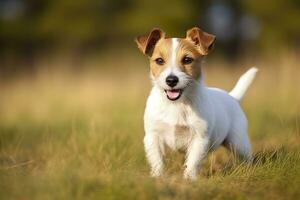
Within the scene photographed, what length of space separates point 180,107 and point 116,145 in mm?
1165

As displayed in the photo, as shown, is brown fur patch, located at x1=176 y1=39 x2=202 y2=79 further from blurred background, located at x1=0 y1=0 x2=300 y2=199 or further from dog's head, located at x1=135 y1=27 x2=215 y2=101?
blurred background, located at x1=0 y1=0 x2=300 y2=199

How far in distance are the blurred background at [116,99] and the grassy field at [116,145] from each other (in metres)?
0.01

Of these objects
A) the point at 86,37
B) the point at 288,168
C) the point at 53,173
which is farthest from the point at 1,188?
the point at 86,37

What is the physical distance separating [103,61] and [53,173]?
63.2ft

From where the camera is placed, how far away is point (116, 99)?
40.1ft

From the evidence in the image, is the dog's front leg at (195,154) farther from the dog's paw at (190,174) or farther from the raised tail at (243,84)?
the raised tail at (243,84)

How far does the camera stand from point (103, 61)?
24.0 m

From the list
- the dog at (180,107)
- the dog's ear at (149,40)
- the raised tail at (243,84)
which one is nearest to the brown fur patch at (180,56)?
the dog at (180,107)

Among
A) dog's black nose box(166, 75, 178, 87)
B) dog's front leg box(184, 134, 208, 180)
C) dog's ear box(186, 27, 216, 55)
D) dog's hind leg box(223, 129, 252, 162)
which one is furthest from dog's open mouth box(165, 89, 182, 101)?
dog's hind leg box(223, 129, 252, 162)

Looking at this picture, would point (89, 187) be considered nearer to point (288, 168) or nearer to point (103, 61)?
point (288, 168)

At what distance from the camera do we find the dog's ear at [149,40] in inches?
246

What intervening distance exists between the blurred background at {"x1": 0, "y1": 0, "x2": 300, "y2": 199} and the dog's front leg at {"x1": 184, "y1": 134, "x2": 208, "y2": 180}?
0.65 feet

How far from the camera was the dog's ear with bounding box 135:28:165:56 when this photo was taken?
6.26 metres

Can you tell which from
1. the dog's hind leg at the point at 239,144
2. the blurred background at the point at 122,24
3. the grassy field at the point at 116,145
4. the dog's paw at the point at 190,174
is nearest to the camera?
the grassy field at the point at 116,145
